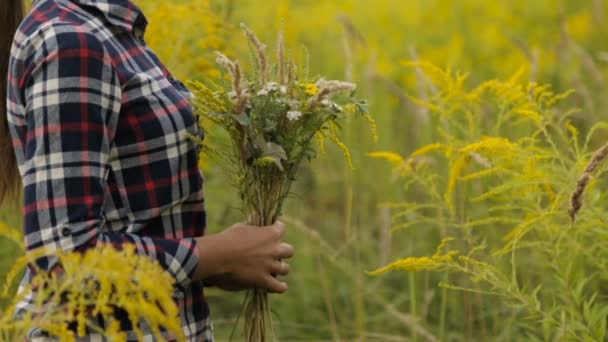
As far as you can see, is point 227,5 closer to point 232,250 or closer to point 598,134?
point 232,250

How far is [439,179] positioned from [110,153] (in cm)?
231

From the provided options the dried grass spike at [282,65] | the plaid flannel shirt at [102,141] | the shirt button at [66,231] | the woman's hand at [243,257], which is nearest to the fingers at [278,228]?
the woman's hand at [243,257]

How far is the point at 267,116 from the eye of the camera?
1.80 metres

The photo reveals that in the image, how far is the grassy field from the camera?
2.35 m

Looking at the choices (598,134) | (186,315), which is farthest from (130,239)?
(598,134)

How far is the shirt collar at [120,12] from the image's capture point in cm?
178

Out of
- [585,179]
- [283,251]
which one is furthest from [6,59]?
[585,179]

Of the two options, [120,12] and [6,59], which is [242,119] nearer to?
[120,12]

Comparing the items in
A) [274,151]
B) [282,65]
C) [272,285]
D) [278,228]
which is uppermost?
[282,65]

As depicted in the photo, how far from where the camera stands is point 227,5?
3217 millimetres

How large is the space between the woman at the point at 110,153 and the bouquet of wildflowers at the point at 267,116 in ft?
0.19

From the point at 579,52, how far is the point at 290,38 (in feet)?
3.31

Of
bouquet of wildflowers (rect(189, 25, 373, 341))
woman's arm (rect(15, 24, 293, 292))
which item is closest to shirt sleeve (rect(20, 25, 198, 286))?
woman's arm (rect(15, 24, 293, 292))

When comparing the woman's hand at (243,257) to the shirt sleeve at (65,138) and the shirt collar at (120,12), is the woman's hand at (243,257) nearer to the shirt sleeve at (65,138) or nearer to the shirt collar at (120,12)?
the shirt sleeve at (65,138)
